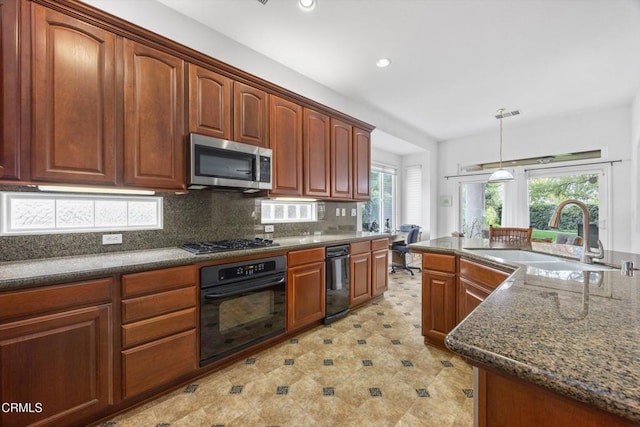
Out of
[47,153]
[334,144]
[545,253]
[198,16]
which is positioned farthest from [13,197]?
[545,253]

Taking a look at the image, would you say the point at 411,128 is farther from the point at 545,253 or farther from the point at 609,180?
the point at 545,253

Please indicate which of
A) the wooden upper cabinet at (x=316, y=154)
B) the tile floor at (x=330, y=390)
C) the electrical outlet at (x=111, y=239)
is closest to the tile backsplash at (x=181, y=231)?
the electrical outlet at (x=111, y=239)

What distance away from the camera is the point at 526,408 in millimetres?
620

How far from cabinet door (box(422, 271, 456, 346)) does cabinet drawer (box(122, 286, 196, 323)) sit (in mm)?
1922

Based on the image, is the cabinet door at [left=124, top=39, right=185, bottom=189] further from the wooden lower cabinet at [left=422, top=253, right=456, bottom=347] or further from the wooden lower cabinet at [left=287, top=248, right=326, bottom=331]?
the wooden lower cabinet at [left=422, top=253, right=456, bottom=347]

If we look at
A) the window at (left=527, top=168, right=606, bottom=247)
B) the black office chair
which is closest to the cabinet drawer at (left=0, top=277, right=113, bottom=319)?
the black office chair

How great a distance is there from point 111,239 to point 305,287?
5.28 ft

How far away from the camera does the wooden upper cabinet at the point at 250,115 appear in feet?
7.75

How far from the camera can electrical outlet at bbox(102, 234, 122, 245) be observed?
1.94 m

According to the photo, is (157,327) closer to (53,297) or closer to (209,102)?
(53,297)

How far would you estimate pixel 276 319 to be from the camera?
2338 millimetres

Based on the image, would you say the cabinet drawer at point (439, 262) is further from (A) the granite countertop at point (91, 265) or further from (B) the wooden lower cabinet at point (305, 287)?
(A) the granite countertop at point (91, 265)

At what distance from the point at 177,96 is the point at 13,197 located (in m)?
1.20

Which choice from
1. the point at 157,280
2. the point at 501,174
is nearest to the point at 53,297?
the point at 157,280
